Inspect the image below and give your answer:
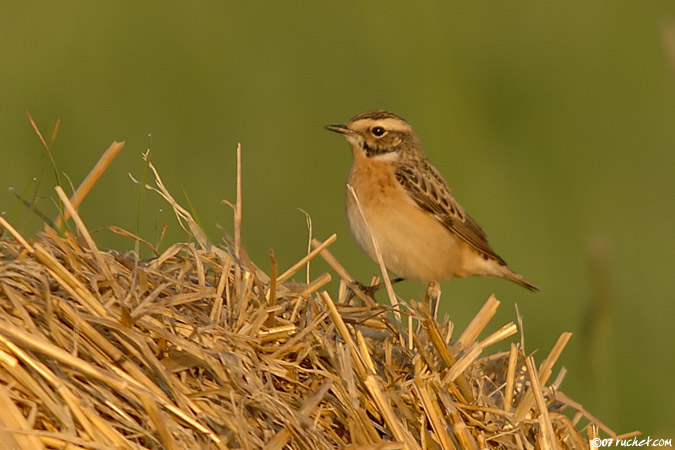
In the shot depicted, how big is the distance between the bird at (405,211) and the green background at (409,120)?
139 cm

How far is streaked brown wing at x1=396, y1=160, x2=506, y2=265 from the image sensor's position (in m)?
9.23

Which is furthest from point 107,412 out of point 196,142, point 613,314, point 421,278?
point 196,142

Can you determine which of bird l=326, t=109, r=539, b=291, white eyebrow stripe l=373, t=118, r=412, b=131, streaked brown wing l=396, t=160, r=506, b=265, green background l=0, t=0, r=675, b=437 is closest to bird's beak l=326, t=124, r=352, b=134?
bird l=326, t=109, r=539, b=291

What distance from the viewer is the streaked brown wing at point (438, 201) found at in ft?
30.3

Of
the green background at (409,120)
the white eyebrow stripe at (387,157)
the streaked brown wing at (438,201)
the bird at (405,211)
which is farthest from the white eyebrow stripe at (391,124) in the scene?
the green background at (409,120)

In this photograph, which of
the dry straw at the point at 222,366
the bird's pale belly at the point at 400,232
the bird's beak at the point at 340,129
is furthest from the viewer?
the bird's beak at the point at 340,129

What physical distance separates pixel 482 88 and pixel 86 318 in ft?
36.3

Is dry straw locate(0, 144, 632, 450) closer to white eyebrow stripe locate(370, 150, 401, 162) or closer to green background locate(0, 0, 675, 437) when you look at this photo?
white eyebrow stripe locate(370, 150, 401, 162)

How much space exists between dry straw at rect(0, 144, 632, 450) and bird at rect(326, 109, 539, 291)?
284cm

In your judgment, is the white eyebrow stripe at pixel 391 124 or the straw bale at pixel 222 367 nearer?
the straw bale at pixel 222 367

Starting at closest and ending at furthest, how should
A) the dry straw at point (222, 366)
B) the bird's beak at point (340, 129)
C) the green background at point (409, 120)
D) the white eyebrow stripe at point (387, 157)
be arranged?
the dry straw at point (222, 366) < the bird's beak at point (340, 129) < the white eyebrow stripe at point (387, 157) < the green background at point (409, 120)

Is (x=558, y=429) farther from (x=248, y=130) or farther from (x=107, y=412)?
(x=248, y=130)

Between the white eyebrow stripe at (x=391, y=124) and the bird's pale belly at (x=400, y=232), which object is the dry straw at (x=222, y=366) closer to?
the bird's pale belly at (x=400, y=232)

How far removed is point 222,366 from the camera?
5.15 meters
